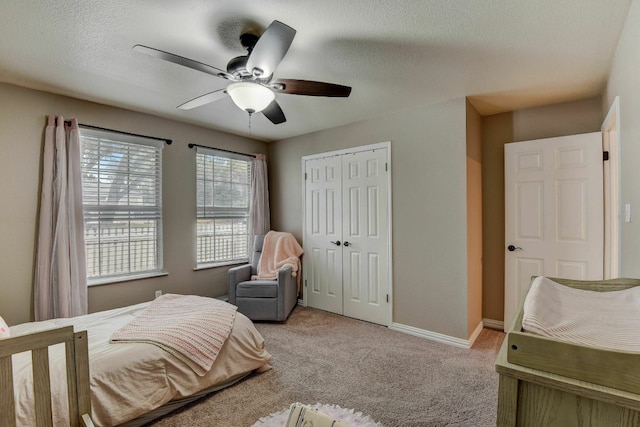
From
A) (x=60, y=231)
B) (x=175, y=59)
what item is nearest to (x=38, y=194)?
(x=60, y=231)

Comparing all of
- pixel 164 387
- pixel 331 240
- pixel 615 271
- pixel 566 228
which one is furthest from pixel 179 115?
pixel 615 271

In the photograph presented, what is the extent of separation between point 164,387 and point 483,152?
363 cm

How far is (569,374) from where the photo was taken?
2.40ft

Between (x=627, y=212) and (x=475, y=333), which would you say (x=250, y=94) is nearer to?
(x=627, y=212)

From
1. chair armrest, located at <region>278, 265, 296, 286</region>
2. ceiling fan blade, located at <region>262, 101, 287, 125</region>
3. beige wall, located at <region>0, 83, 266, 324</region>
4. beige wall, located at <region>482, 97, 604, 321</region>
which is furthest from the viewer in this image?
chair armrest, located at <region>278, 265, 296, 286</region>

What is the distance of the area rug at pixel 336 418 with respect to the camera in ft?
5.93

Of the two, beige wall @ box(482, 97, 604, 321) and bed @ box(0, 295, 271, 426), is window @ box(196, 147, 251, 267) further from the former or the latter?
beige wall @ box(482, 97, 604, 321)

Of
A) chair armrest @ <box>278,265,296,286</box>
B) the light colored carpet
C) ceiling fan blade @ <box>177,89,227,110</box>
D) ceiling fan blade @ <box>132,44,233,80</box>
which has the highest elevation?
ceiling fan blade @ <box>132,44,233,80</box>

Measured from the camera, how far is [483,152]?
338cm

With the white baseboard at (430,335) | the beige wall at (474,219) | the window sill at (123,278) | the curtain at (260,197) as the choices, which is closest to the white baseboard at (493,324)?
the beige wall at (474,219)

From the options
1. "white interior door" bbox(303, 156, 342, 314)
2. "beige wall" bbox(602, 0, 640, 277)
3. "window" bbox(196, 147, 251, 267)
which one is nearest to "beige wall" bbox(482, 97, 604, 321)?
"beige wall" bbox(602, 0, 640, 277)

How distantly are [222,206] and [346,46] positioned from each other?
2.80m

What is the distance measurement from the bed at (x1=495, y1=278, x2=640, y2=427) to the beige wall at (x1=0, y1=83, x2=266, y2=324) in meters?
3.52

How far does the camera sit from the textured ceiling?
Answer: 5.34ft
